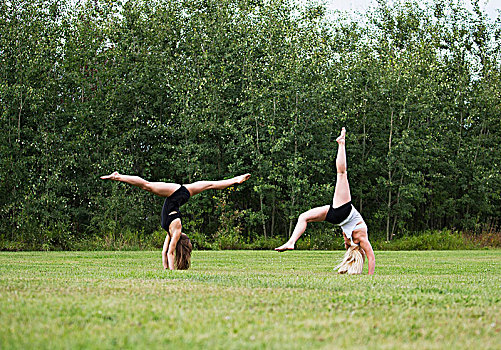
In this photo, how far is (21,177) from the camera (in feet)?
68.2

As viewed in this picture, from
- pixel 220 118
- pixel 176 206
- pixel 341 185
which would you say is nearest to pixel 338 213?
pixel 341 185

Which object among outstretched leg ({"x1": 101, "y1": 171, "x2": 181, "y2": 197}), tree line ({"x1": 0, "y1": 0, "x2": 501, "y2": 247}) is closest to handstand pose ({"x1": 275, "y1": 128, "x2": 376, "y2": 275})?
outstretched leg ({"x1": 101, "y1": 171, "x2": 181, "y2": 197})

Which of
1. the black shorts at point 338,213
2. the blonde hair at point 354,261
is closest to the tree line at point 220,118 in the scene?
the blonde hair at point 354,261

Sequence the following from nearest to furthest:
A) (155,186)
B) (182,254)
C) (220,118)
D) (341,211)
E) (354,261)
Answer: (341,211)
(155,186)
(354,261)
(182,254)
(220,118)

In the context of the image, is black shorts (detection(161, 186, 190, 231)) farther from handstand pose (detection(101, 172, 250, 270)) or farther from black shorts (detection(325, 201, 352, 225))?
black shorts (detection(325, 201, 352, 225))

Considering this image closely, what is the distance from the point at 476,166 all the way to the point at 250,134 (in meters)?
11.3

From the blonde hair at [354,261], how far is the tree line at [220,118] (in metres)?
12.4

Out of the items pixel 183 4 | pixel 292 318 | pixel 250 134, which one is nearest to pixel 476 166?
pixel 250 134

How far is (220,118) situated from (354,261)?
14.8 m

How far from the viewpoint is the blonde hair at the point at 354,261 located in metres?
9.52

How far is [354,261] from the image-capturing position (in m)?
9.55

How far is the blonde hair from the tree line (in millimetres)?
12398

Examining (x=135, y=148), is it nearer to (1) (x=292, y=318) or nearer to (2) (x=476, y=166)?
(2) (x=476, y=166)

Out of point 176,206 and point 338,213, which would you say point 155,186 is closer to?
point 176,206
